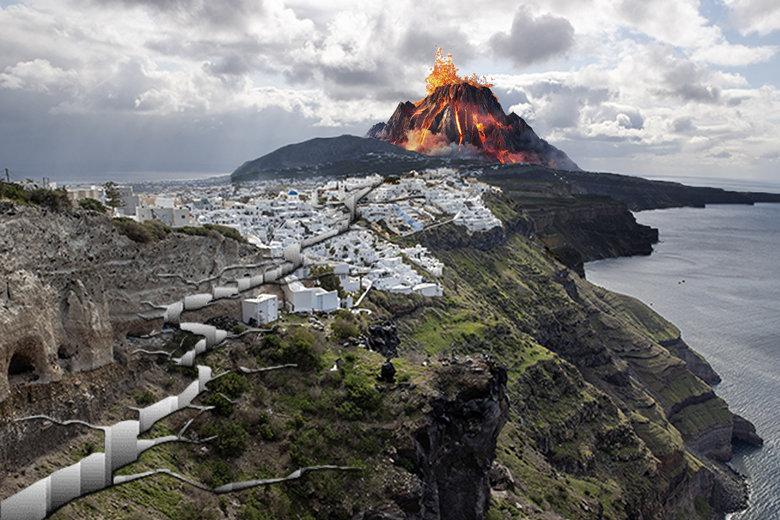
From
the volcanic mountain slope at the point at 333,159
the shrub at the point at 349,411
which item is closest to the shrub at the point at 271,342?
the shrub at the point at 349,411

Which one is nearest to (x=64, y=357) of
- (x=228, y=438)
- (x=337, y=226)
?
(x=228, y=438)

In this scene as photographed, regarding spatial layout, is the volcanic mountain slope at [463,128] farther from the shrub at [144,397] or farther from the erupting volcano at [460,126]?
the shrub at [144,397]

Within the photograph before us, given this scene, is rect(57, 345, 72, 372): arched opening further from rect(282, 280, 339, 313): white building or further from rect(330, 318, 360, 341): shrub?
rect(282, 280, 339, 313): white building

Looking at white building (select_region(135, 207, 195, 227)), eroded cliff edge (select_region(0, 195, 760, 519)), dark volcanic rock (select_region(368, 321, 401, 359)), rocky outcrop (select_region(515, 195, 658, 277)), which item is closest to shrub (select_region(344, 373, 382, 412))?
eroded cliff edge (select_region(0, 195, 760, 519))

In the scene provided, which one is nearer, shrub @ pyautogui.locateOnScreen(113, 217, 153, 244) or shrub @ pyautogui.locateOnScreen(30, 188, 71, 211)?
shrub @ pyautogui.locateOnScreen(30, 188, 71, 211)

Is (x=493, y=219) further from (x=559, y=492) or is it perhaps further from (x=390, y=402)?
(x=390, y=402)

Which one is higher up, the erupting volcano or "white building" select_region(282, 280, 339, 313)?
the erupting volcano
